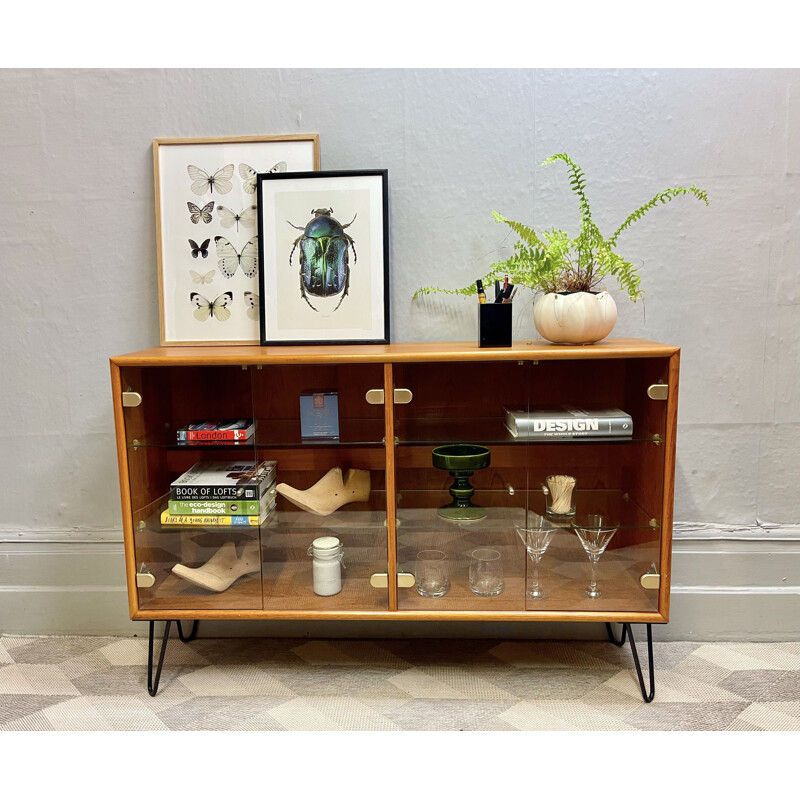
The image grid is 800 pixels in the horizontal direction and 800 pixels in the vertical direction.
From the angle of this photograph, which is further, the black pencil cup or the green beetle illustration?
the green beetle illustration

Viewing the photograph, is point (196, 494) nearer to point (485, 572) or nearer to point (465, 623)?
point (485, 572)

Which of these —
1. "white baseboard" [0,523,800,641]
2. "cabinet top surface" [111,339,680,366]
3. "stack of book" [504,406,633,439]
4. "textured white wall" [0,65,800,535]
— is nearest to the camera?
"cabinet top surface" [111,339,680,366]

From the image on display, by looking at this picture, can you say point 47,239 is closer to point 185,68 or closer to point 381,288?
point 185,68

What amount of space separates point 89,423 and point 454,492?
1.33 metres

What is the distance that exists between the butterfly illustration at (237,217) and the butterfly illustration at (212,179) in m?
0.07

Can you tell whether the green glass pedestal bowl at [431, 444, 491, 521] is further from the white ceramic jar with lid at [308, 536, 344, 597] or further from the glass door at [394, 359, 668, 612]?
the white ceramic jar with lid at [308, 536, 344, 597]

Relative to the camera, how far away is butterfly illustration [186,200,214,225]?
212 centimetres

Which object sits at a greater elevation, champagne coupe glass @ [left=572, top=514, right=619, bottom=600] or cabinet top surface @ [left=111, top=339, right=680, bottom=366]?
cabinet top surface @ [left=111, top=339, right=680, bottom=366]

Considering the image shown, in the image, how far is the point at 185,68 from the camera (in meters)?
2.09

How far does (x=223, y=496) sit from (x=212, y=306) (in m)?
0.66

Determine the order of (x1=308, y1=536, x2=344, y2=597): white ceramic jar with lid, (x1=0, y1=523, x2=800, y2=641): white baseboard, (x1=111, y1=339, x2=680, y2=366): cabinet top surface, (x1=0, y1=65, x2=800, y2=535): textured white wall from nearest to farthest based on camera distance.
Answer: (x1=111, y1=339, x2=680, y2=366): cabinet top surface, (x1=308, y1=536, x2=344, y2=597): white ceramic jar with lid, (x1=0, y1=65, x2=800, y2=535): textured white wall, (x1=0, y1=523, x2=800, y2=641): white baseboard

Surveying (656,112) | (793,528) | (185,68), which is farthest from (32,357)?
(793,528)

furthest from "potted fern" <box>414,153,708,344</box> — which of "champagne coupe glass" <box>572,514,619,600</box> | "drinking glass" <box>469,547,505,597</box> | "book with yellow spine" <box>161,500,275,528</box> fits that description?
"book with yellow spine" <box>161,500,275,528</box>

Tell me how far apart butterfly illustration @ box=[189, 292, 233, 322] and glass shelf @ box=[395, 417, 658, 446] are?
75 cm
